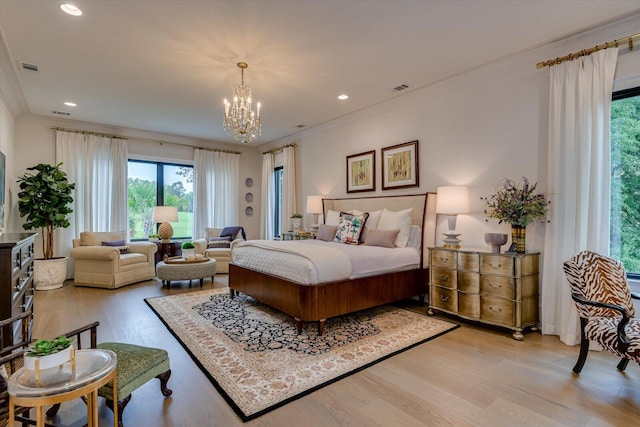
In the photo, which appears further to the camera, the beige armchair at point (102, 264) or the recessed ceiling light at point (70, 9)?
the beige armchair at point (102, 264)

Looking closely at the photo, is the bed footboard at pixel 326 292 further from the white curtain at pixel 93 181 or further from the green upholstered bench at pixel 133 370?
the white curtain at pixel 93 181

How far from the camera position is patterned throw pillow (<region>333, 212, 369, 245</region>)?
170 inches

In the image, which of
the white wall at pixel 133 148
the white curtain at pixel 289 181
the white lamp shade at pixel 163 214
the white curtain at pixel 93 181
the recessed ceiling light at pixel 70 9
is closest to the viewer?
the recessed ceiling light at pixel 70 9

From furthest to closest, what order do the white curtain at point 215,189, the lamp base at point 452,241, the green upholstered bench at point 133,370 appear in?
the white curtain at point 215,189 < the lamp base at point 452,241 < the green upholstered bench at point 133,370

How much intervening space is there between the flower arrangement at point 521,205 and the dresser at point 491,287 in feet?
1.22

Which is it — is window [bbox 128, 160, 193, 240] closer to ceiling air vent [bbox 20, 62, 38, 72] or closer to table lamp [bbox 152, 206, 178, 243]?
table lamp [bbox 152, 206, 178, 243]

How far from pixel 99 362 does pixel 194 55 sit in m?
3.06

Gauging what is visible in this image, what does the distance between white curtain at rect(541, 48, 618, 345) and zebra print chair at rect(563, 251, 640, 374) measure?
47cm

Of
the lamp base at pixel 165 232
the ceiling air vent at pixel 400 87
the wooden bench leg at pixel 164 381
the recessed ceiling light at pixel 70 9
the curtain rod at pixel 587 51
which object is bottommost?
the wooden bench leg at pixel 164 381

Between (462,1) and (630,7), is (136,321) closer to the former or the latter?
(462,1)

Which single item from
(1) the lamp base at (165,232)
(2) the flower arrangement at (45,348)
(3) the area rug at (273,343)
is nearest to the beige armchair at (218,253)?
(1) the lamp base at (165,232)

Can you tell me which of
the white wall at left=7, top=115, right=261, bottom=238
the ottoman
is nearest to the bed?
the ottoman

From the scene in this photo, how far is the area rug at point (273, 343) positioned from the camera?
210 cm

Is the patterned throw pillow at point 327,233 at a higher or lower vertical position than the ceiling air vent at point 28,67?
lower
